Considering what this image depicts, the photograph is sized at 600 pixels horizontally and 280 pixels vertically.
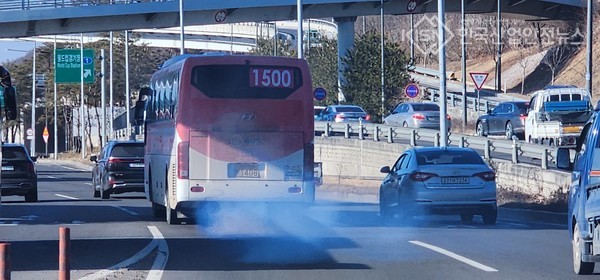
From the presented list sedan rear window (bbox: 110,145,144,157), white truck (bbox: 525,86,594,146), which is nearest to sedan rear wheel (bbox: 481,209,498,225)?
sedan rear window (bbox: 110,145,144,157)

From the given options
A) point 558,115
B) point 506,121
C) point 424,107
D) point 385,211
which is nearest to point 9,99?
point 385,211

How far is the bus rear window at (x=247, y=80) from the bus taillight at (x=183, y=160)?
105cm

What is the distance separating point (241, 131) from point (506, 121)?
95.5ft

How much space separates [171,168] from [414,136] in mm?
21987

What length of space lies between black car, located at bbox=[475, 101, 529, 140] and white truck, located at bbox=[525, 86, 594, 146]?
565cm

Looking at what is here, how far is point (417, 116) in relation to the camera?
5394cm

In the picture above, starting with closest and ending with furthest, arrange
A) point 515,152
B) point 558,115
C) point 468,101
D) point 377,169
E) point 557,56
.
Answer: point 515,152
point 558,115
point 377,169
point 468,101
point 557,56

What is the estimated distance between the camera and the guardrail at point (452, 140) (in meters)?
33.2

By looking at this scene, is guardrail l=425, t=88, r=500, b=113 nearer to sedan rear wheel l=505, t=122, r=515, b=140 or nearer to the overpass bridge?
the overpass bridge

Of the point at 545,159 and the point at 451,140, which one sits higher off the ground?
the point at 451,140

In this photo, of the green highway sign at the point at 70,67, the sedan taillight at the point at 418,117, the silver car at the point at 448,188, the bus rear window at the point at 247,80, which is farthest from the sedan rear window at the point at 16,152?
the green highway sign at the point at 70,67

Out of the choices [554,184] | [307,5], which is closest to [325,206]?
[554,184]

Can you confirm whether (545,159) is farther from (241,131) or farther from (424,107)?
(424,107)

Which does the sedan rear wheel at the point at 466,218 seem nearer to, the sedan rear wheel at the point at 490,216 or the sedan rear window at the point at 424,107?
the sedan rear wheel at the point at 490,216
